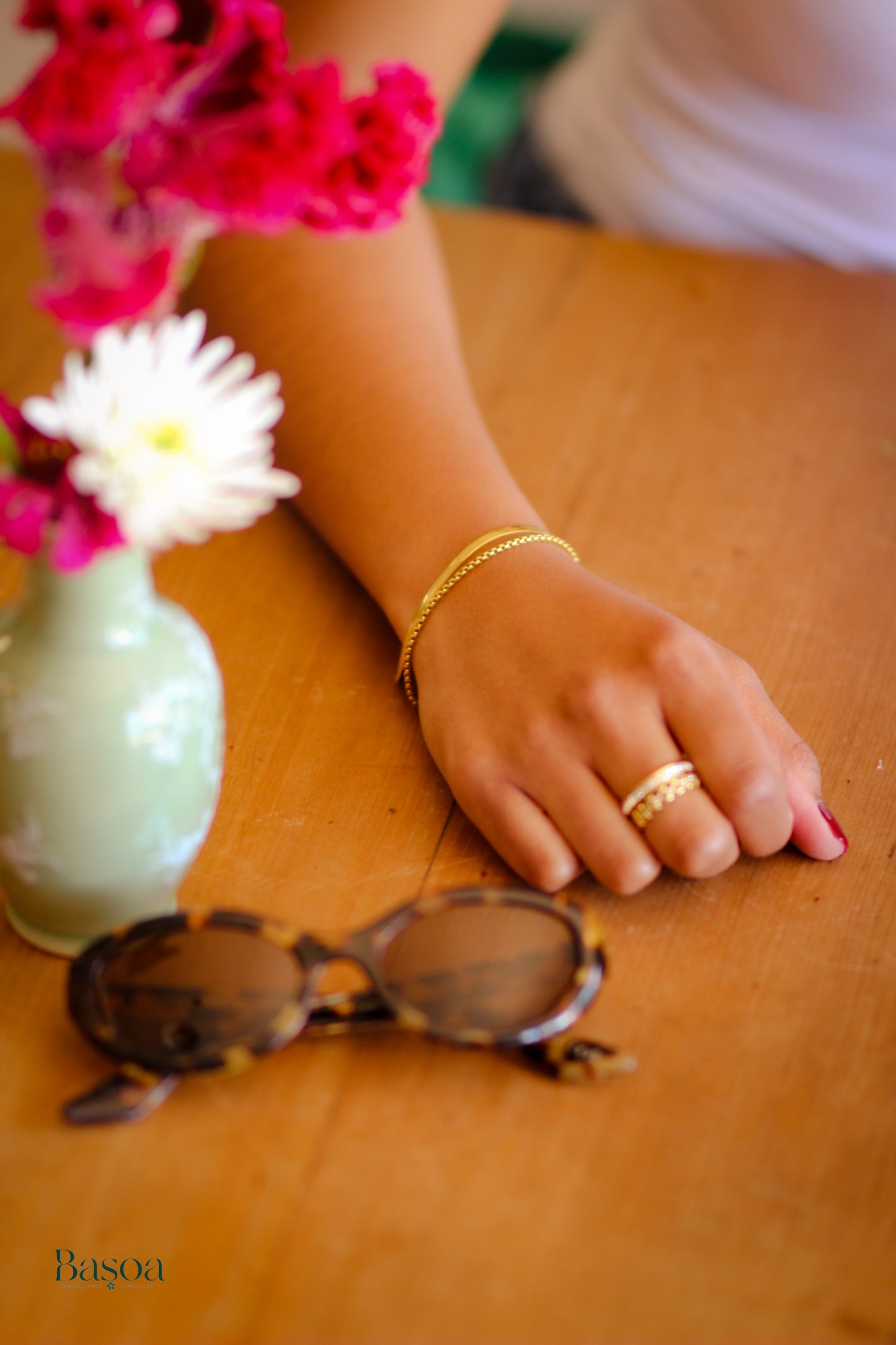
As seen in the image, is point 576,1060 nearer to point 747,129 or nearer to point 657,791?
point 657,791

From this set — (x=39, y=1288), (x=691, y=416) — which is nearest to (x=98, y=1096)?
(x=39, y=1288)

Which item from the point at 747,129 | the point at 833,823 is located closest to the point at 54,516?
the point at 833,823

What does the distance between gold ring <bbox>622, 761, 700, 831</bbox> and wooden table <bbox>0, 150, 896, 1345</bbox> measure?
37 millimetres

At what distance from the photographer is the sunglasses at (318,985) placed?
0.37 metres

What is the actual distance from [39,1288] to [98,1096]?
6 centimetres

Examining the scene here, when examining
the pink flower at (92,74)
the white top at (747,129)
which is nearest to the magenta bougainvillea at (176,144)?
the pink flower at (92,74)

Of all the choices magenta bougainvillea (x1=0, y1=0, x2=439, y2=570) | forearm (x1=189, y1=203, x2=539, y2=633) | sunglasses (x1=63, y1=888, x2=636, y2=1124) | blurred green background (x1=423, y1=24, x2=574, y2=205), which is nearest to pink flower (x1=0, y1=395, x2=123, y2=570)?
magenta bougainvillea (x1=0, y1=0, x2=439, y2=570)

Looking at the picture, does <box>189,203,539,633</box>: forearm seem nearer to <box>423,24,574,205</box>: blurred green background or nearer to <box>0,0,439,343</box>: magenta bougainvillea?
<box>0,0,439,343</box>: magenta bougainvillea

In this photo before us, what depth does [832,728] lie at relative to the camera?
0.54 metres

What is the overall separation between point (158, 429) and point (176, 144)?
0.24 feet

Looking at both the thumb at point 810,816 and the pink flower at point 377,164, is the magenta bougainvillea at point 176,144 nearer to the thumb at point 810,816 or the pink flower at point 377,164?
the pink flower at point 377,164

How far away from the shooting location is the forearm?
568 mm

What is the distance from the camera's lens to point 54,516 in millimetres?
322

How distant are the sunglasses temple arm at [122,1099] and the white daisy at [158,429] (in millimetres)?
176
